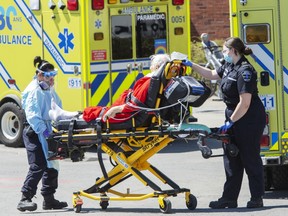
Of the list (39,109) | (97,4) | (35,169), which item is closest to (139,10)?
(97,4)

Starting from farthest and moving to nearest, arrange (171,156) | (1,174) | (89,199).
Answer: (171,156)
(1,174)
(89,199)

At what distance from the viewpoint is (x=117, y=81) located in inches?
687

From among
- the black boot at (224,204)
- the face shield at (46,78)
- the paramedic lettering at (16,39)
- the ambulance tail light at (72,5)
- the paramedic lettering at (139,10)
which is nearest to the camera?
the black boot at (224,204)

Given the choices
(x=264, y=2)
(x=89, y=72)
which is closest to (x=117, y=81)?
(x=89, y=72)

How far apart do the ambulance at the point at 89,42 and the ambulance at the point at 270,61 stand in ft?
17.2

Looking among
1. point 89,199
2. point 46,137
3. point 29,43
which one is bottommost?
point 89,199

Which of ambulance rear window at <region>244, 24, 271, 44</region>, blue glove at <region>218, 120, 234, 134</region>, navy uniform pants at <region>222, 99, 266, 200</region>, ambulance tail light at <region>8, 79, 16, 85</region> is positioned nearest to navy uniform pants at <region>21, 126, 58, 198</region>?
blue glove at <region>218, 120, 234, 134</region>

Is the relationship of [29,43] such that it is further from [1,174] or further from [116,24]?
[1,174]

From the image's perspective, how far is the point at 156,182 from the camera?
14.4 m

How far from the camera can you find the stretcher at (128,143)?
1123cm

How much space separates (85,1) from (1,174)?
3.30 metres

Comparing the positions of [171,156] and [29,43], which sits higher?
[29,43]

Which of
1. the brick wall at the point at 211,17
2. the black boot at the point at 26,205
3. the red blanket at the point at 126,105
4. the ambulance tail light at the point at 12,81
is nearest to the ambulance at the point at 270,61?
the red blanket at the point at 126,105

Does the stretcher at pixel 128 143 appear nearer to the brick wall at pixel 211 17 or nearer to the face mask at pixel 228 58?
the face mask at pixel 228 58
